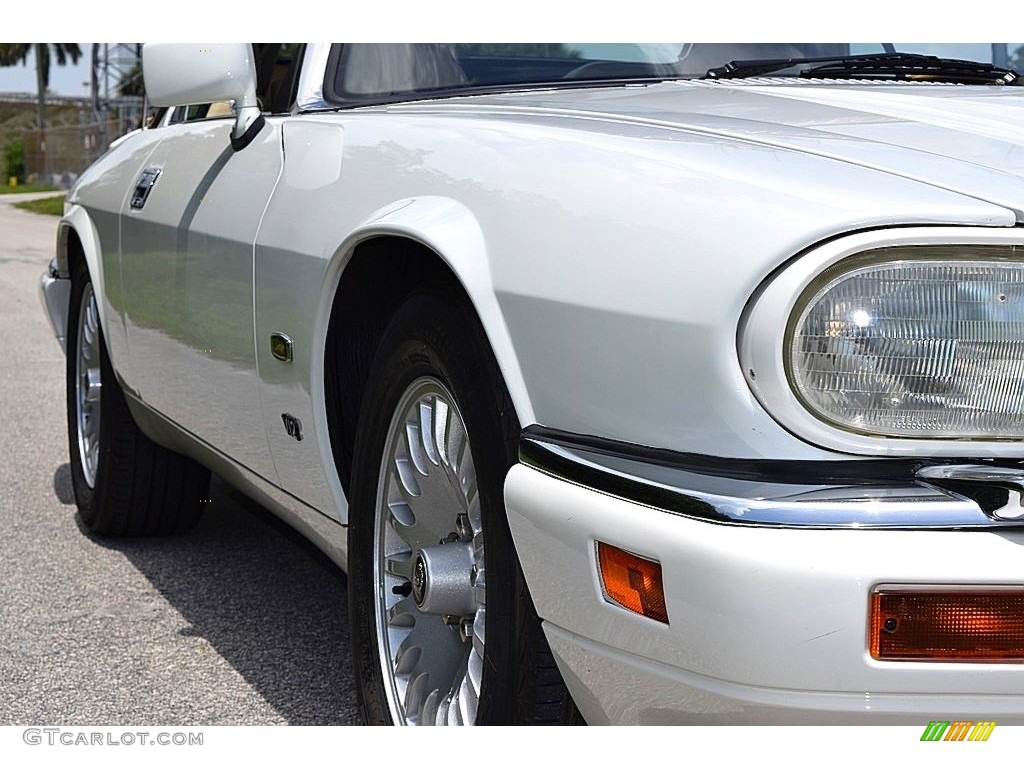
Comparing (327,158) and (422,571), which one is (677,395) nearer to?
(422,571)

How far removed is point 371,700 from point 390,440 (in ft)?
1.54

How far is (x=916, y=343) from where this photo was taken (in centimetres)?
158

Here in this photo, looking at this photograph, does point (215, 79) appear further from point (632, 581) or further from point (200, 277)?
point (632, 581)

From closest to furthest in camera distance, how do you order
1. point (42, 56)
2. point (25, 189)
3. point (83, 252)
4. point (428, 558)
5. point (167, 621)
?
point (428, 558), point (167, 621), point (83, 252), point (25, 189), point (42, 56)

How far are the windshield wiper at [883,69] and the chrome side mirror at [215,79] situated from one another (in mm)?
957

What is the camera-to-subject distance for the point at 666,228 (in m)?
1.69

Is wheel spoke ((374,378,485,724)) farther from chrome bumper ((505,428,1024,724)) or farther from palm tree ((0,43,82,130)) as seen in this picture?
palm tree ((0,43,82,130))

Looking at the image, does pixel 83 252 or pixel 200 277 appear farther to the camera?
pixel 83 252

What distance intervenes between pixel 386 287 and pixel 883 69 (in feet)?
3.45

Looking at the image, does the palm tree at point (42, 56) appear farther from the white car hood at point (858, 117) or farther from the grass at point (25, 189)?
the white car hood at point (858, 117)

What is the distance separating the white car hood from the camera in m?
1.68

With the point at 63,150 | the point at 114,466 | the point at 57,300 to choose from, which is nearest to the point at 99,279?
the point at 114,466

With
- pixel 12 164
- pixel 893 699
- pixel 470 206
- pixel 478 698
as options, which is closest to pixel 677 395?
pixel 893 699

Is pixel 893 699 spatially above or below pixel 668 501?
below
